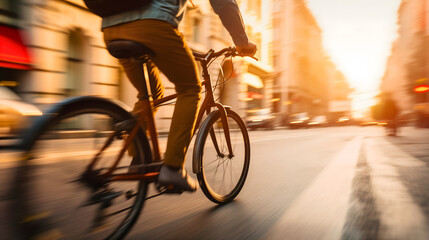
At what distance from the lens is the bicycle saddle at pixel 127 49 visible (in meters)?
1.97

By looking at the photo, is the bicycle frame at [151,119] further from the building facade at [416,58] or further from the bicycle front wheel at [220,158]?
the building facade at [416,58]

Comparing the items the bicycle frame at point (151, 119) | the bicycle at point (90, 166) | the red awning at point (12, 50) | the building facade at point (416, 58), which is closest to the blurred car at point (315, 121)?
the building facade at point (416, 58)

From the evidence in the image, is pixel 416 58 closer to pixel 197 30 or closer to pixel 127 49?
pixel 197 30

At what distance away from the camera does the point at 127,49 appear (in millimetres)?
1973

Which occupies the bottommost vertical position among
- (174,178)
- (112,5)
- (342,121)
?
(174,178)

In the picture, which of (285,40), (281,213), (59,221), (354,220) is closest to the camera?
(59,221)

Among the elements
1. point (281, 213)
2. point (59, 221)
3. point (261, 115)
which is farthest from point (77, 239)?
point (261, 115)

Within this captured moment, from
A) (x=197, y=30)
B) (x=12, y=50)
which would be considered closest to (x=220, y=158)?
(x=12, y=50)

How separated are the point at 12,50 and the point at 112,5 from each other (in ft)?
29.7

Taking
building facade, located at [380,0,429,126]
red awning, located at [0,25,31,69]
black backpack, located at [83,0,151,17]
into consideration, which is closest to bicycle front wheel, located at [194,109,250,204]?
black backpack, located at [83,0,151,17]

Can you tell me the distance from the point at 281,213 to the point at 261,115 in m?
19.0

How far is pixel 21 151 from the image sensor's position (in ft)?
4.78

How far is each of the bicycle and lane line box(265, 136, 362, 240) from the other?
0.71 metres

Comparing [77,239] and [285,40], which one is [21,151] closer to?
[77,239]
